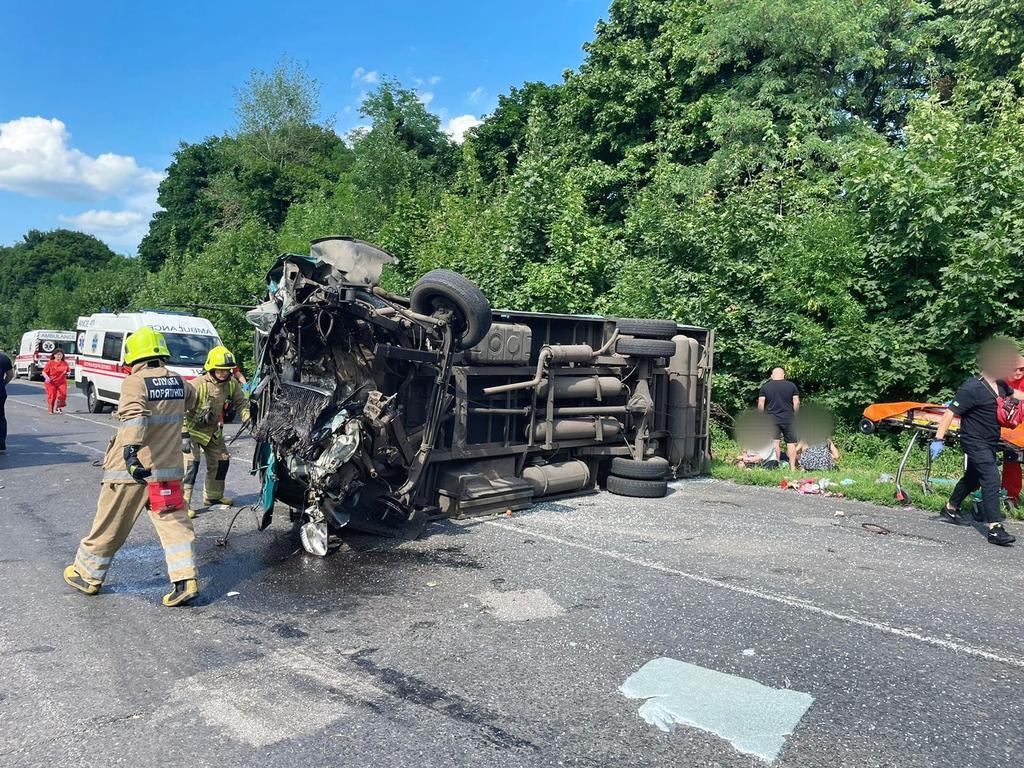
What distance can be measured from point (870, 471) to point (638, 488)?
166 inches

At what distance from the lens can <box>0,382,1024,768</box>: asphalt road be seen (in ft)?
11.3

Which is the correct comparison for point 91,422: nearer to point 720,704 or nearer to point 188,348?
point 188,348

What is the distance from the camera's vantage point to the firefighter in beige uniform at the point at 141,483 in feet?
16.8

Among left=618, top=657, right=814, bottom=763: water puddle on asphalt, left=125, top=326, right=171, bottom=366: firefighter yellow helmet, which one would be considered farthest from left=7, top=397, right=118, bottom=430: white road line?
left=618, top=657, right=814, bottom=763: water puddle on asphalt

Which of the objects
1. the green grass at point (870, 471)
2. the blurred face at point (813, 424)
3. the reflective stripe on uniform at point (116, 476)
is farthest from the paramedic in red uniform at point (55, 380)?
the blurred face at point (813, 424)

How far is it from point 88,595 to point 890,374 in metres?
11.1

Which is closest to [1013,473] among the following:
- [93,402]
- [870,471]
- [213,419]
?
[870,471]

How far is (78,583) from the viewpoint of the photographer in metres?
5.34

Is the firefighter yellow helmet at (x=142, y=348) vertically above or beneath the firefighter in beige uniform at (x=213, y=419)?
above

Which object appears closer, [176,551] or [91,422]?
[176,551]

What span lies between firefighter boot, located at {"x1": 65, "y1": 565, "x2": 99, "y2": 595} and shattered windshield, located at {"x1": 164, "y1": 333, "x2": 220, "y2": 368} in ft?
40.7

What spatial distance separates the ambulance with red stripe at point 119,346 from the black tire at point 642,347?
34.0 feet

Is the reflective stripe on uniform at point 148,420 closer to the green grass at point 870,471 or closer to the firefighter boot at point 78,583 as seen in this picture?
the firefighter boot at point 78,583

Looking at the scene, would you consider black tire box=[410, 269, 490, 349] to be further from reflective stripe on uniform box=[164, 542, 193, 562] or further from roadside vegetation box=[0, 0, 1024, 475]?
roadside vegetation box=[0, 0, 1024, 475]
